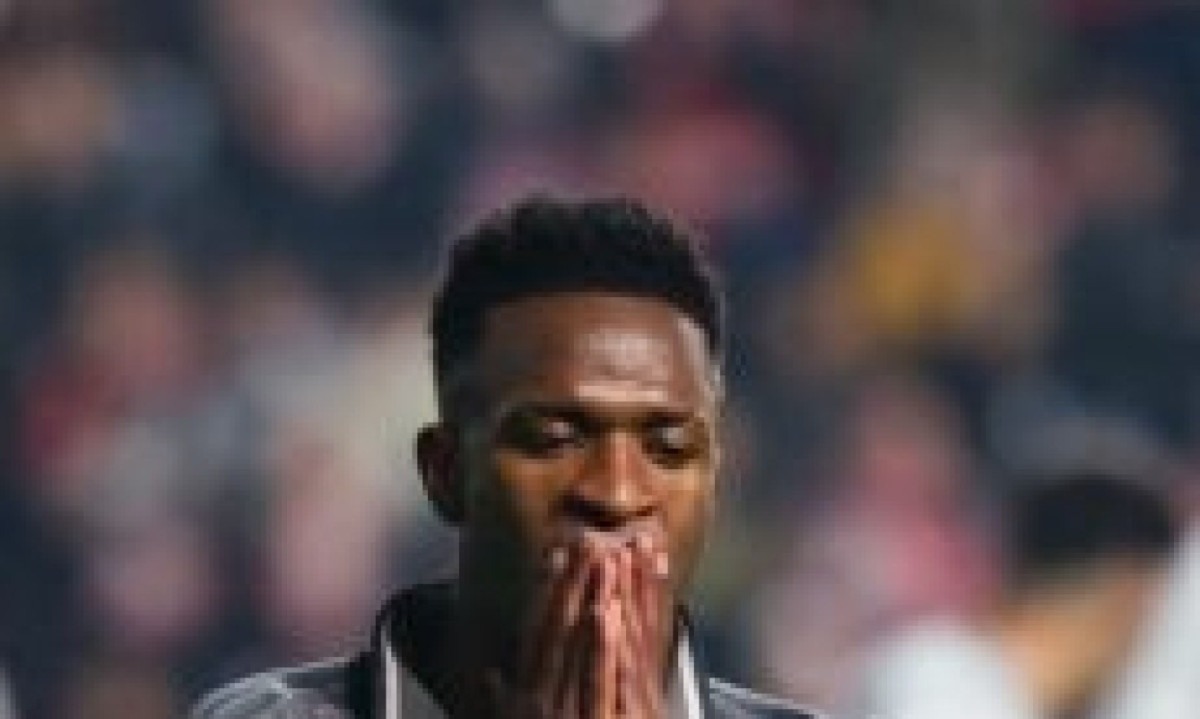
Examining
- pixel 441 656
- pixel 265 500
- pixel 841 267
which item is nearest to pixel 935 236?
pixel 841 267

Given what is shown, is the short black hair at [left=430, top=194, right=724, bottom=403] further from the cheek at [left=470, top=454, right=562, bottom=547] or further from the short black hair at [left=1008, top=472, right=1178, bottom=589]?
the short black hair at [left=1008, top=472, right=1178, bottom=589]

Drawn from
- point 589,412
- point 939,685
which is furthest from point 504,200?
point 589,412

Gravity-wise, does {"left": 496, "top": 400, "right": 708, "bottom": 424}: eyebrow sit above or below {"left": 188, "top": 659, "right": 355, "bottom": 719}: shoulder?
above

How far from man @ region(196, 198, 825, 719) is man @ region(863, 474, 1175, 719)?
113 inches

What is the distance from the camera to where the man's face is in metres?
1.65

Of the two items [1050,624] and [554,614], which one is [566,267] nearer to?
[554,614]

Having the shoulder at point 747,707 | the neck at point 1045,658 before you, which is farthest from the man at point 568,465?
the neck at point 1045,658

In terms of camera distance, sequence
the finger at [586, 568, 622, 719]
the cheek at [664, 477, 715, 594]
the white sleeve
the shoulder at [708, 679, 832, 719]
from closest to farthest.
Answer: the finger at [586, 568, 622, 719]
the cheek at [664, 477, 715, 594]
the shoulder at [708, 679, 832, 719]
the white sleeve

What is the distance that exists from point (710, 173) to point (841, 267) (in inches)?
10.9

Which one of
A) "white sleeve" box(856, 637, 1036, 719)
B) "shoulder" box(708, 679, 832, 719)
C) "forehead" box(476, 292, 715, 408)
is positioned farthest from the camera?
"white sleeve" box(856, 637, 1036, 719)

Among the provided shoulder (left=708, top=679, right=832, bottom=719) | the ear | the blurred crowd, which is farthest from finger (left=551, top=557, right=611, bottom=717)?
the blurred crowd

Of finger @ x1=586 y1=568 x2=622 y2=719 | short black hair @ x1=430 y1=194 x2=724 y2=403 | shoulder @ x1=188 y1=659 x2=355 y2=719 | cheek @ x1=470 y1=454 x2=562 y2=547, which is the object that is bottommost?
shoulder @ x1=188 y1=659 x2=355 y2=719

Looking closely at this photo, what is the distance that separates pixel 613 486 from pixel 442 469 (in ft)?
0.74

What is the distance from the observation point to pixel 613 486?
5.38ft
